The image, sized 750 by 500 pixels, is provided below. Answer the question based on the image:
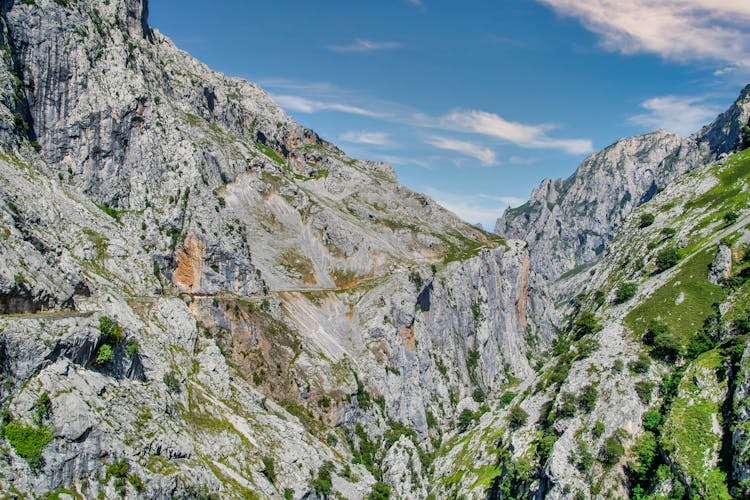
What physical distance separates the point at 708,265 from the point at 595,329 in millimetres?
24380

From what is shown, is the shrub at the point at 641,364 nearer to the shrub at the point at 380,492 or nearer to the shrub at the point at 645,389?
the shrub at the point at 645,389

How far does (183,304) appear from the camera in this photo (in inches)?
3873

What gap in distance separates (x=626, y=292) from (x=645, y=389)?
3185cm

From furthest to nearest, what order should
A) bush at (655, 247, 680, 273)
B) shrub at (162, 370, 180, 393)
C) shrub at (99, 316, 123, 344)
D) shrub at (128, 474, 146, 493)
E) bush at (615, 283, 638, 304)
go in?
bush at (615, 283, 638, 304), bush at (655, 247, 680, 273), shrub at (162, 370, 180, 393), shrub at (99, 316, 123, 344), shrub at (128, 474, 146, 493)

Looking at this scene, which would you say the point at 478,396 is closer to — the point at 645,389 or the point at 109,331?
the point at 645,389

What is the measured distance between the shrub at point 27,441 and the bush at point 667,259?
114 m

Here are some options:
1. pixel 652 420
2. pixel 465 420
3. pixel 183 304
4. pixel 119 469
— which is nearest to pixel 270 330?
pixel 183 304

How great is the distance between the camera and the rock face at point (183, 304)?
5691 centimetres

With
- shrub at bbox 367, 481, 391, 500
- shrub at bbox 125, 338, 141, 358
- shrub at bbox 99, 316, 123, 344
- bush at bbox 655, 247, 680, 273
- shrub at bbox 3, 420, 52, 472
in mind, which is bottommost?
shrub at bbox 367, 481, 391, 500

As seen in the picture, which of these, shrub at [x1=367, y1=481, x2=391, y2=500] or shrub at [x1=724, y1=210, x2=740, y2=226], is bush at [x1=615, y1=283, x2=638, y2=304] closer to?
shrub at [x1=724, y1=210, x2=740, y2=226]

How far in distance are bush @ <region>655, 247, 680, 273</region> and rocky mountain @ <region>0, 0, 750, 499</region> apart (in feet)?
4.09

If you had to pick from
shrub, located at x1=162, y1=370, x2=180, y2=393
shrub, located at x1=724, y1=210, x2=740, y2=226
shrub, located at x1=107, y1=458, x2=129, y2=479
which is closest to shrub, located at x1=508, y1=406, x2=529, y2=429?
shrub, located at x1=724, y1=210, x2=740, y2=226

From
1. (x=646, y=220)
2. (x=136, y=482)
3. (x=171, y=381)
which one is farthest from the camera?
(x=646, y=220)

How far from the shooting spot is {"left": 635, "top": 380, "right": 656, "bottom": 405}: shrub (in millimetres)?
80750
